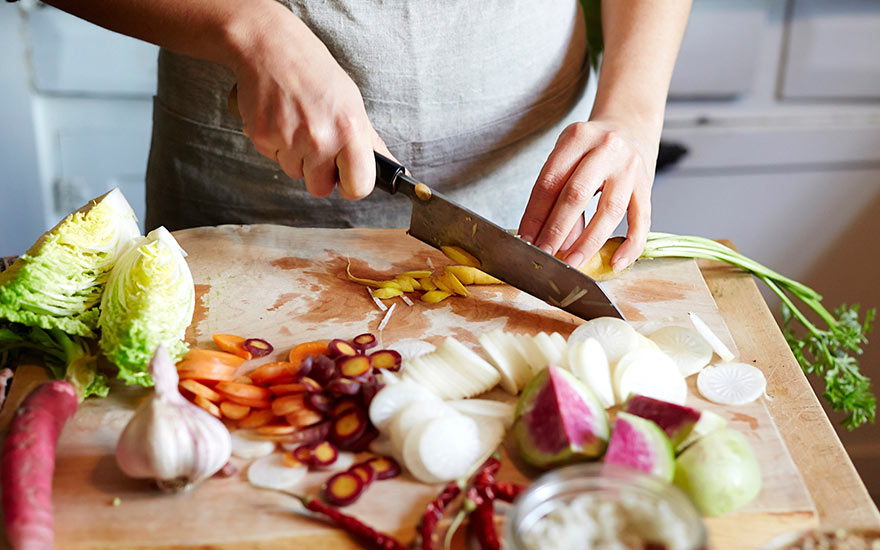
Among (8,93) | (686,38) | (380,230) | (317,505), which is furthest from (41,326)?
(686,38)

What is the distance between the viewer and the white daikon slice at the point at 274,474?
1260mm

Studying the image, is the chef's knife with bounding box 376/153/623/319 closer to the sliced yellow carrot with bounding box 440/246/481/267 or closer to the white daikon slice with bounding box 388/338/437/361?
the sliced yellow carrot with bounding box 440/246/481/267

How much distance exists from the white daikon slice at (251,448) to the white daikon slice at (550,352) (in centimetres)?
52

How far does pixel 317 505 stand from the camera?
3.87ft

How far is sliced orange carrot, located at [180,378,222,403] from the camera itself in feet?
4.64

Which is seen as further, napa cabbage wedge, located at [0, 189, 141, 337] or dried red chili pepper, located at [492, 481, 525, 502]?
napa cabbage wedge, located at [0, 189, 141, 337]

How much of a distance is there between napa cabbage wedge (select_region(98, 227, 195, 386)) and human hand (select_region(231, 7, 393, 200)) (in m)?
0.34

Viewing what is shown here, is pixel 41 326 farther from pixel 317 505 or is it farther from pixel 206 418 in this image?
pixel 317 505

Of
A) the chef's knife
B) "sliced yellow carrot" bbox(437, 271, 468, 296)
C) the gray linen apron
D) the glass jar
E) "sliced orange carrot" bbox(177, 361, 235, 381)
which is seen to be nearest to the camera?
the glass jar

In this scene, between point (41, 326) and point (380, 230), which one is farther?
point (380, 230)

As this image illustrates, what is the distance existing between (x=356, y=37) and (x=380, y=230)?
0.50 m

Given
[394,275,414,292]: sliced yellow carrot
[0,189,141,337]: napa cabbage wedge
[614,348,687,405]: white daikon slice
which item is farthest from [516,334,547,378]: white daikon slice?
[0,189,141,337]: napa cabbage wedge

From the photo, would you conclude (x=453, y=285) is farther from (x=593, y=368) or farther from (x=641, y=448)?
(x=641, y=448)

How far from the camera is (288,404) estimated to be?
139 centimetres
